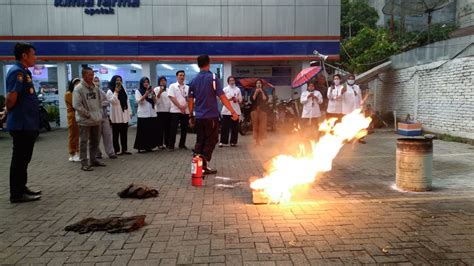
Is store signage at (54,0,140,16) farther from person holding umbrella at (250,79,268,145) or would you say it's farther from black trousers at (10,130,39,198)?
black trousers at (10,130,39,198)

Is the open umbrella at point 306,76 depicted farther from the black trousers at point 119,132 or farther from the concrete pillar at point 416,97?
the black trousers at point 119,132

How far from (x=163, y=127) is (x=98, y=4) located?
9411 millimetres

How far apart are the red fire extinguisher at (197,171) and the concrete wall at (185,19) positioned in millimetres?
12145

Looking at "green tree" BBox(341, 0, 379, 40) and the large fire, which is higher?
"green tree" BBox(341, 0, 379, 40)

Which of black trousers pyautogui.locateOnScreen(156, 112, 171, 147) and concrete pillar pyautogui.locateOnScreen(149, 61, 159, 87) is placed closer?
black trousers pyautogui.locateOnScreen(156, 112, 171, 147)

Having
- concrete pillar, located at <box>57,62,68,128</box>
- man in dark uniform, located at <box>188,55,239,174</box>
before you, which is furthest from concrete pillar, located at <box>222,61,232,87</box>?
man in dark uniform, located at <box>188,55,239,174</box>

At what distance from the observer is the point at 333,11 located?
57.5ft

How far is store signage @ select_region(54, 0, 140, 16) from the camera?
56.2ft

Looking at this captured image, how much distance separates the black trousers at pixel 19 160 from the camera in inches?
215

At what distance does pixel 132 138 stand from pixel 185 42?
532 centimetres

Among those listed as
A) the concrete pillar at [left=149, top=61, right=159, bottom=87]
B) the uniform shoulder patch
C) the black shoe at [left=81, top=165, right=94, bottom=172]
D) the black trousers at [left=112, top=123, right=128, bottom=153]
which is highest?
the concrete pillar at [left=149, top=61, right=159, bottom=87]

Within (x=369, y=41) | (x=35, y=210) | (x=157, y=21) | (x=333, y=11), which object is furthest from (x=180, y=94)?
(x=369, y=41)

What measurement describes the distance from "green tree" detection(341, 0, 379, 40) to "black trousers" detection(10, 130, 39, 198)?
90.8 ft

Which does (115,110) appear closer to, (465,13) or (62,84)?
(62,84)
